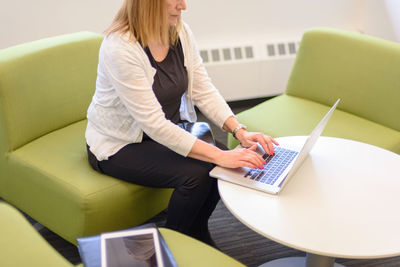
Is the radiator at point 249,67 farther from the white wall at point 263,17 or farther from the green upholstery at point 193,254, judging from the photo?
the green upholstery at point 193,254

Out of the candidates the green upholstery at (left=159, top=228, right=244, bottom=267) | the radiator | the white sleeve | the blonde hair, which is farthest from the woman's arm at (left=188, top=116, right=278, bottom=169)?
the radiator

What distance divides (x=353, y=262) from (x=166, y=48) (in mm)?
1199

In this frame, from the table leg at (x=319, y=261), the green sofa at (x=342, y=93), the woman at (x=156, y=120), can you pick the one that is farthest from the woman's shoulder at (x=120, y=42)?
the table leg at (x=319, y=261)

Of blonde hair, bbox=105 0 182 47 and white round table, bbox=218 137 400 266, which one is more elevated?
blonde hair, bbox=105 0 182 47

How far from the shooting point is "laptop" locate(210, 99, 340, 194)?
170 cm

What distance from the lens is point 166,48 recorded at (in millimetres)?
2037

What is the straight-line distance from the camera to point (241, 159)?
181cm

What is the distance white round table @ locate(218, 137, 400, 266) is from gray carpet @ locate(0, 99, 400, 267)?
37cm

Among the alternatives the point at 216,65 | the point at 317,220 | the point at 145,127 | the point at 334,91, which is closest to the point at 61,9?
the point at 216,65

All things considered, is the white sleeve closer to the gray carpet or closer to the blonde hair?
the blonde hair

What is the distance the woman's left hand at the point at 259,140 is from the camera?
194cm

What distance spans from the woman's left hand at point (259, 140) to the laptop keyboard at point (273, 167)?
24 millimetres

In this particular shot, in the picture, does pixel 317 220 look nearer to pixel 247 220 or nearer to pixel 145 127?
pixel 247 220

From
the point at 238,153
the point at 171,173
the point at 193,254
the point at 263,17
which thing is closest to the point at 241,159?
the point at 238,153
